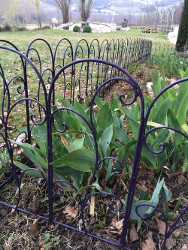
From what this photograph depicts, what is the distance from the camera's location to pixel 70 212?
1450 millimetres

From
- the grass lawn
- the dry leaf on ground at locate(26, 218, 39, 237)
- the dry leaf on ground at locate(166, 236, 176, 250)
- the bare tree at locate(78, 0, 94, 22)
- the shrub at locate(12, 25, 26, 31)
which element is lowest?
the dry leaf on ground at locate(26, 218, 39, 237)

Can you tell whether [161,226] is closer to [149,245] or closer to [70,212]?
[149,245]

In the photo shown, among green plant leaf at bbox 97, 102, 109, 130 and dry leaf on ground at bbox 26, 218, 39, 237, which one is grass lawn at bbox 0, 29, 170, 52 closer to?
green plant leaf at bbox 97, 102, 109, 130

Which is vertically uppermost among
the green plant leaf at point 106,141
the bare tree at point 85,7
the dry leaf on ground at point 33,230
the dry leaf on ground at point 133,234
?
the bare tree at point 85,7

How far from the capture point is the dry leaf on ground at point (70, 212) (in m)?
1.43

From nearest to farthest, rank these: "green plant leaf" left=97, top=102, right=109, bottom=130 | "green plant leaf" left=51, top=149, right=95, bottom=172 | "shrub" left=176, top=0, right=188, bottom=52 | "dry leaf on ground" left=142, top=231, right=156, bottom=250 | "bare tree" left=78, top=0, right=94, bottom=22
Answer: "green plant leaf" left=51, top=149, right=95, bottom=172 < "dry leaf on ground" left=142, top=231, right=156, bottom=250 < "green plant leaf" left=97, top=102, right=109, bottom=130 < "shrub" left=176, top=0, right=188, bottom=52 < "bare tree" left=78, top=0, right=94, bottom=22

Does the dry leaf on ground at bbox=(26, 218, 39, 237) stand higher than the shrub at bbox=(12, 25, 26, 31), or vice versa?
the shrub at bbox=(12, 25, 26, 31)

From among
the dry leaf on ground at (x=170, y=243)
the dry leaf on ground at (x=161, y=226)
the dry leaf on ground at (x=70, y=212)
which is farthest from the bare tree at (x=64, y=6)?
the dry leaf on ground at (x=170, y=243)

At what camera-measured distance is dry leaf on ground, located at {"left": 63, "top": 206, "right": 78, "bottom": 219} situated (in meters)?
1.43

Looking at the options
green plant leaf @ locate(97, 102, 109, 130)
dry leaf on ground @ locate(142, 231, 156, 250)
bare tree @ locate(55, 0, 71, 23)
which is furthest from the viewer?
bare tree @ locate(55, 0, 71, 23)

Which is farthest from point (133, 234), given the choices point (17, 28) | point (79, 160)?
point (17, 28)

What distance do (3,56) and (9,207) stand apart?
5.05 meters

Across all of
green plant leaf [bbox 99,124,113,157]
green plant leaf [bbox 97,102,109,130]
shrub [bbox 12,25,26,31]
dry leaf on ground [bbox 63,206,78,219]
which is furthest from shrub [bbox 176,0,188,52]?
shrub [bbox 12,25,26,31]

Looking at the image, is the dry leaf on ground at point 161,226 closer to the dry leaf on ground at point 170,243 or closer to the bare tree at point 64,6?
the dry leaf on ground at point 170,243
